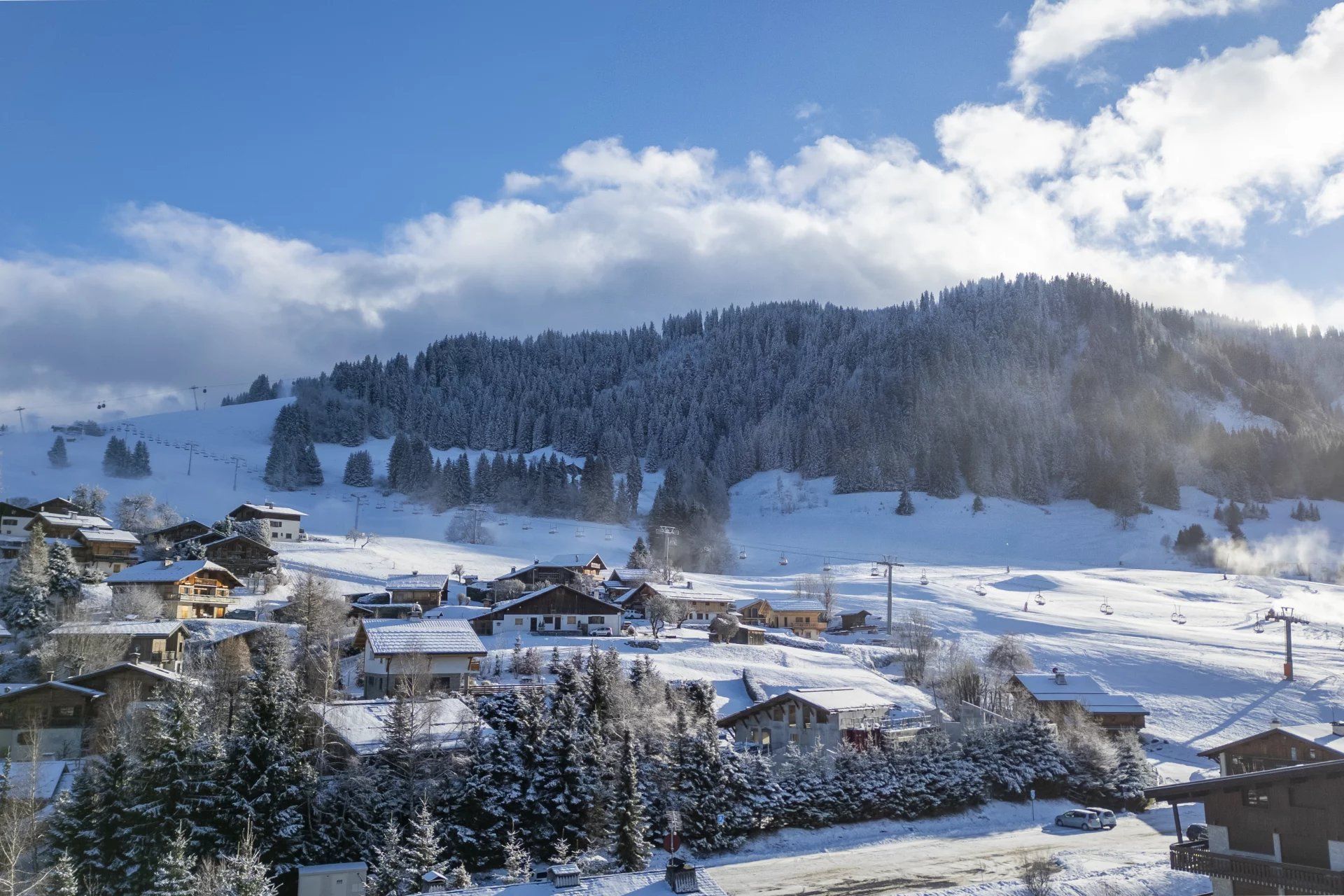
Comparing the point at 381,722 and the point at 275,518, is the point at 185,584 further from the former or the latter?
the point at 275,518

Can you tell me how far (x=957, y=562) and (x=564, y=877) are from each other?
103m

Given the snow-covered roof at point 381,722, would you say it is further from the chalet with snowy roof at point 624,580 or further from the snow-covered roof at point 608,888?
the chalet with snowy roof at point 624,580

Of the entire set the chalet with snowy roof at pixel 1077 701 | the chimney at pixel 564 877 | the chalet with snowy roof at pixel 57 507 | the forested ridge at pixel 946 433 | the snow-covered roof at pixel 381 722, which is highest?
the forested ridge at pixel 946 433

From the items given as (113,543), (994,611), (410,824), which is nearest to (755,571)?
(994,611)

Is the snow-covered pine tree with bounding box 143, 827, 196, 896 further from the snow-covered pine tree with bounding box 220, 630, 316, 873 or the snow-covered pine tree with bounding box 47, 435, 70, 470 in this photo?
the snow-covered pine tree with bounding box 47, 435, 70, 470

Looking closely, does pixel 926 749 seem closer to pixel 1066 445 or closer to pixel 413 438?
pixel 413 438

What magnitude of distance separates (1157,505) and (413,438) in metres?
122

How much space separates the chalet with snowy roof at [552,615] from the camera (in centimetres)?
5684

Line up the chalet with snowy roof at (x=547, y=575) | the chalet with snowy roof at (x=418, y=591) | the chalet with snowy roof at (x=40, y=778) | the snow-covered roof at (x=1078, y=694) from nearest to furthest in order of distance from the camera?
the chalet with snowy roof at (x=40, y=778)
the snow-covered roof at (x=1078, y=694)
the chalet with snowy roof at (x=418, y=591)
the chalet with snowy roof at (x=547, y=575)

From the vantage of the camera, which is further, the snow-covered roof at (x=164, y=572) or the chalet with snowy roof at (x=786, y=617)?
the chalet with snowy roof at (x=786, y=617)

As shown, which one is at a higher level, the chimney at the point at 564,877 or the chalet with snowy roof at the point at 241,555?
the chalet with snowy roof at the point at 241,555

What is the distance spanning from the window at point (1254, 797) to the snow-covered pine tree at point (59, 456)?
134m

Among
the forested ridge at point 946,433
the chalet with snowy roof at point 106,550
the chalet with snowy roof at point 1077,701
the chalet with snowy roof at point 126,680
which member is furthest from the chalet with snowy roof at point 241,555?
the forested ridge at point 946,433

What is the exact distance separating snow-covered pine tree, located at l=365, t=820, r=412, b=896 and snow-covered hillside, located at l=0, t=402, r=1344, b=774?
21.9m
